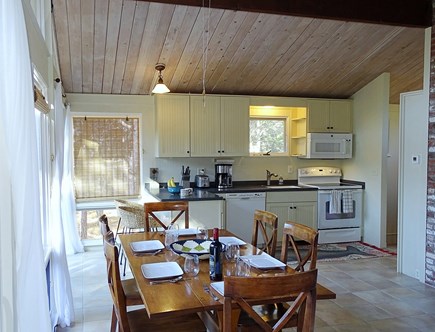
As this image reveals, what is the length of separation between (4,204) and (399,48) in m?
5.15

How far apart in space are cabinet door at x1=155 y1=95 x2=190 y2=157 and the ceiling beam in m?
1.89

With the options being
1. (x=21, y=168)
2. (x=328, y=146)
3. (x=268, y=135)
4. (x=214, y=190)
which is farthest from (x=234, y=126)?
(x=21, y=168)

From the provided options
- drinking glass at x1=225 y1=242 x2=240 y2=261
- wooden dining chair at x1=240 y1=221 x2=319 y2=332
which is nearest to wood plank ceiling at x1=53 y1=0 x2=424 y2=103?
wooden dining chair at x1=240 y1=221 x2=319 y2=332

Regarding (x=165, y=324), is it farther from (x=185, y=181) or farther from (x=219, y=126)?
(x=219, y=126)

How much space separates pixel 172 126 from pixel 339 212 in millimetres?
2822

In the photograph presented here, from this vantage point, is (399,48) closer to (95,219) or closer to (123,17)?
(123,17)

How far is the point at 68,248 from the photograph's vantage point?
5.28 meters

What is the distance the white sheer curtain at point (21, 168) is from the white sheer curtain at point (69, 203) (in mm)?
3897

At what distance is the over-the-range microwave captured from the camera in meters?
6.08

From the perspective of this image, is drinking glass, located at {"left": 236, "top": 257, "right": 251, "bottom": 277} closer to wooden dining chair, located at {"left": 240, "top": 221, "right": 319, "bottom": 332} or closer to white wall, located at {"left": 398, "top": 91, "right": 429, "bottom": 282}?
wooden dining chair, located at {"left": 240, "top": 221, "right": 319, "bottom": 332}

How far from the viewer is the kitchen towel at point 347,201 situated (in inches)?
231

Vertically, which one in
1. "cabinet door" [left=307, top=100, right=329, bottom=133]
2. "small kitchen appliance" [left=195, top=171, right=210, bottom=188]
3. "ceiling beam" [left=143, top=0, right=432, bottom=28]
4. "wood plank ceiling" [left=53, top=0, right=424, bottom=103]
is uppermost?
"ceiling beam" [left=143, top=0, right=432, bottom=28]

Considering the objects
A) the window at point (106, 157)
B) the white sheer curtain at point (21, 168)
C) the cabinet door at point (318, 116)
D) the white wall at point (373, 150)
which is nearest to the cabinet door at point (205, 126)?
the window at point (106, 157)

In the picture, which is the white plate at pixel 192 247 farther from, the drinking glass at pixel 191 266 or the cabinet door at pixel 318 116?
the cabinet door at pixel 318 116
